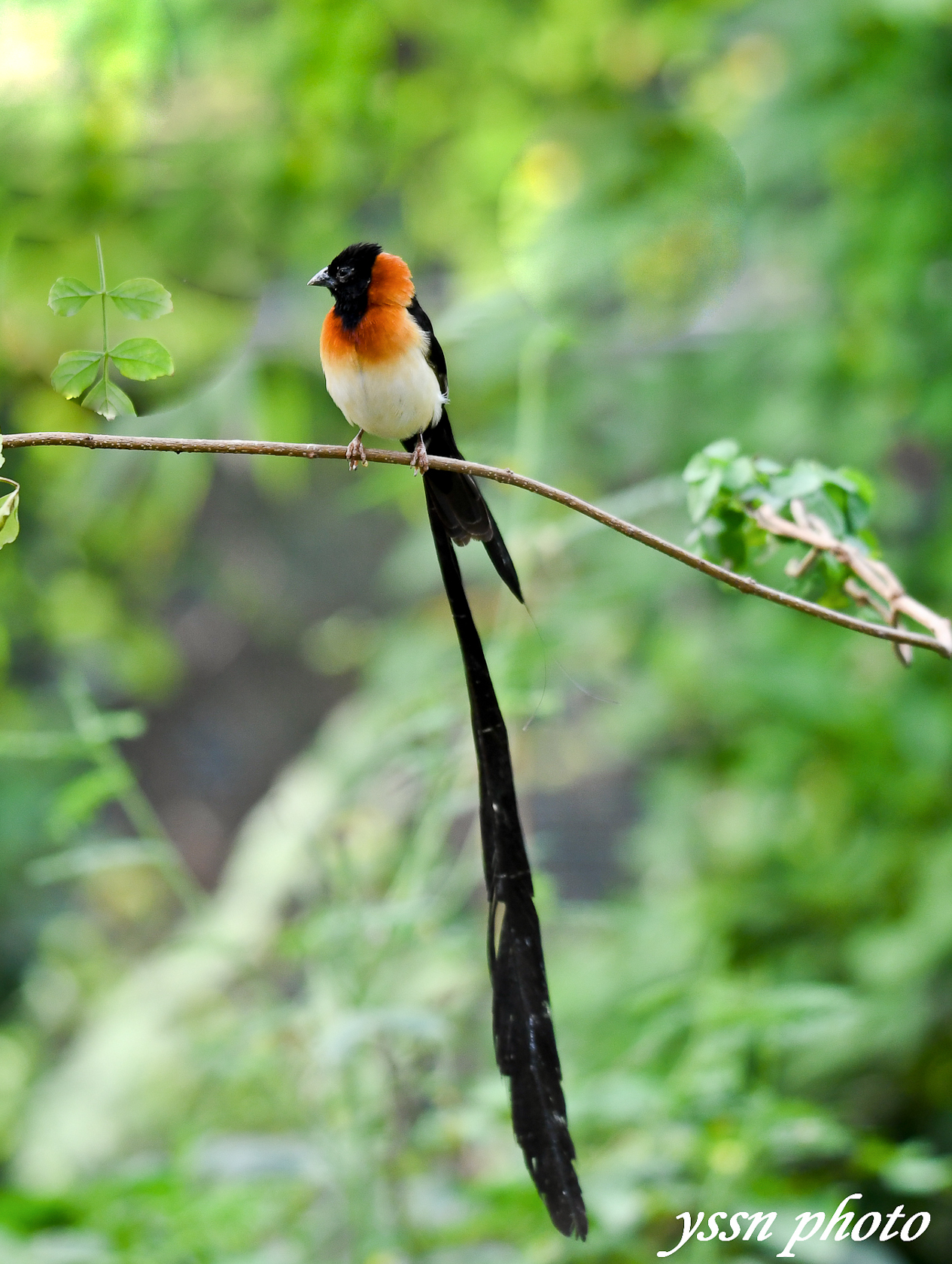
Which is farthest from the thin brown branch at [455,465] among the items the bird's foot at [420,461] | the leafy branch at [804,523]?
the leafy branch at [804,523]

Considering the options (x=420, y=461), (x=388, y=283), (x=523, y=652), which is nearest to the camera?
(x=420, y=461)

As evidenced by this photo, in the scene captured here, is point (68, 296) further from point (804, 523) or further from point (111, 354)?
point (804, 523)

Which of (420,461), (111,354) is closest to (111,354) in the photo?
(111,354)

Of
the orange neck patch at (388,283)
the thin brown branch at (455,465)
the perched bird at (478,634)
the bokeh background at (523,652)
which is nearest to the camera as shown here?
the thin brown branch at (455,465)

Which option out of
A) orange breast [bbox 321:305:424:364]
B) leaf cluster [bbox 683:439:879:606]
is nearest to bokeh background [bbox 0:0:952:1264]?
orange breast [bbox 321:305:424:364]

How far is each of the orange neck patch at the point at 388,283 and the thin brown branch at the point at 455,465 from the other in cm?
17

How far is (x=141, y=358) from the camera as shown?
0.50 metres

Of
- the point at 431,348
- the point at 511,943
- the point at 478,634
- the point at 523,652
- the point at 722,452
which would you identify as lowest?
the point at 511,943

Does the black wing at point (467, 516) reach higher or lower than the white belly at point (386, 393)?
lower

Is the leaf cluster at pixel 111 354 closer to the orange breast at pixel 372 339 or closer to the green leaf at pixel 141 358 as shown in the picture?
the green leaf at pixel 141 358

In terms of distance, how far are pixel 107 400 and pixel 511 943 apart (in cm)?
36

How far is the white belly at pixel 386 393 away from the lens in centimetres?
69

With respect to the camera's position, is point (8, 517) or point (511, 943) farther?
point (511, 943)

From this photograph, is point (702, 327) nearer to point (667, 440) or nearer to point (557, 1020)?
point (667, 440)
